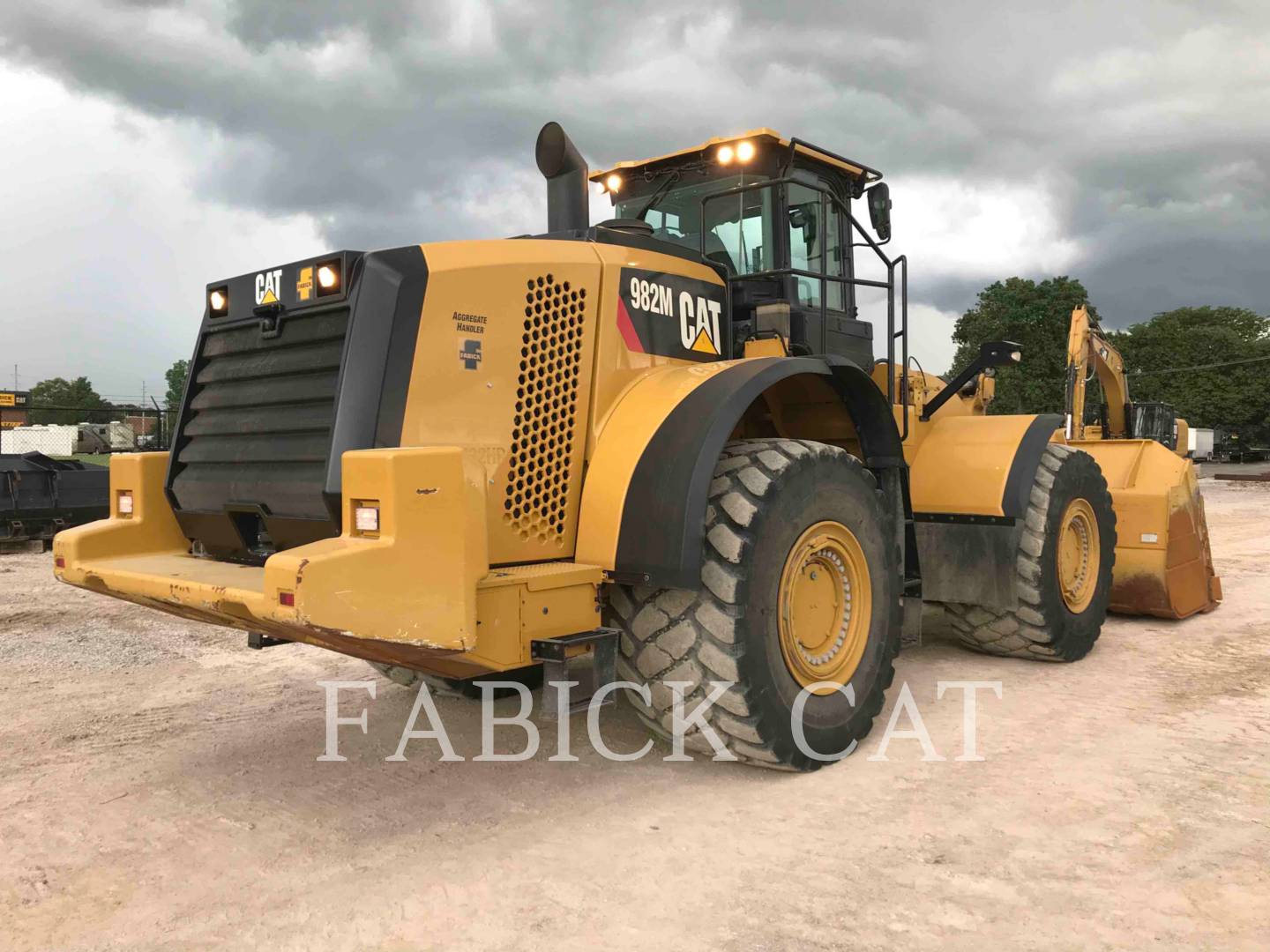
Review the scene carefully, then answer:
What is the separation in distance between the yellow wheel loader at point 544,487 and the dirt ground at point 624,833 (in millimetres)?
461

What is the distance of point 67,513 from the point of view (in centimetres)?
1353

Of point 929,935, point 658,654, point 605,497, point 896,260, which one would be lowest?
point 929,935

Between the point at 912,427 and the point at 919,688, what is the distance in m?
1.66

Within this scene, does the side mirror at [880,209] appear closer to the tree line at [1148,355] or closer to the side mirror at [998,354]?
the side mirror at [998,354]

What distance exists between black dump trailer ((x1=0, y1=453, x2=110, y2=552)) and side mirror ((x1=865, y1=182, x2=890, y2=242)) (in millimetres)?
12129

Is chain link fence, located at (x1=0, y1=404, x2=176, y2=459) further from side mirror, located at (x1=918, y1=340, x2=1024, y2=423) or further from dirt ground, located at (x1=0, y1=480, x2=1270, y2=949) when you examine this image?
side mirror, located at (x1=918, y1=340, x2=1024, y2=423)

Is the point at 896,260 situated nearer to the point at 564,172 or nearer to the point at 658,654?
the point at 564,172

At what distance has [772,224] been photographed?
17.1 ft

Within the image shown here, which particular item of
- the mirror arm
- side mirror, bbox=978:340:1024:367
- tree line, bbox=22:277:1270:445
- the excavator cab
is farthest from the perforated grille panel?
tree line, bbox=22:277:1270:445

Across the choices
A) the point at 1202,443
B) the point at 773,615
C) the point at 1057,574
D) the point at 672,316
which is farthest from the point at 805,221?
the point at 1202,443

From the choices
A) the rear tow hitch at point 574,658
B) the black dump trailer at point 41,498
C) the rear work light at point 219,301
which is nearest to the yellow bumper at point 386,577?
the rear tow hitch at point 574,658

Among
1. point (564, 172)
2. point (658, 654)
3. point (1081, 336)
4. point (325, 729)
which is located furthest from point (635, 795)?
point (1081, 336)

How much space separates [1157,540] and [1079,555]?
1239 mm

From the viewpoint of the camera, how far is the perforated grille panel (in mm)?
3693
